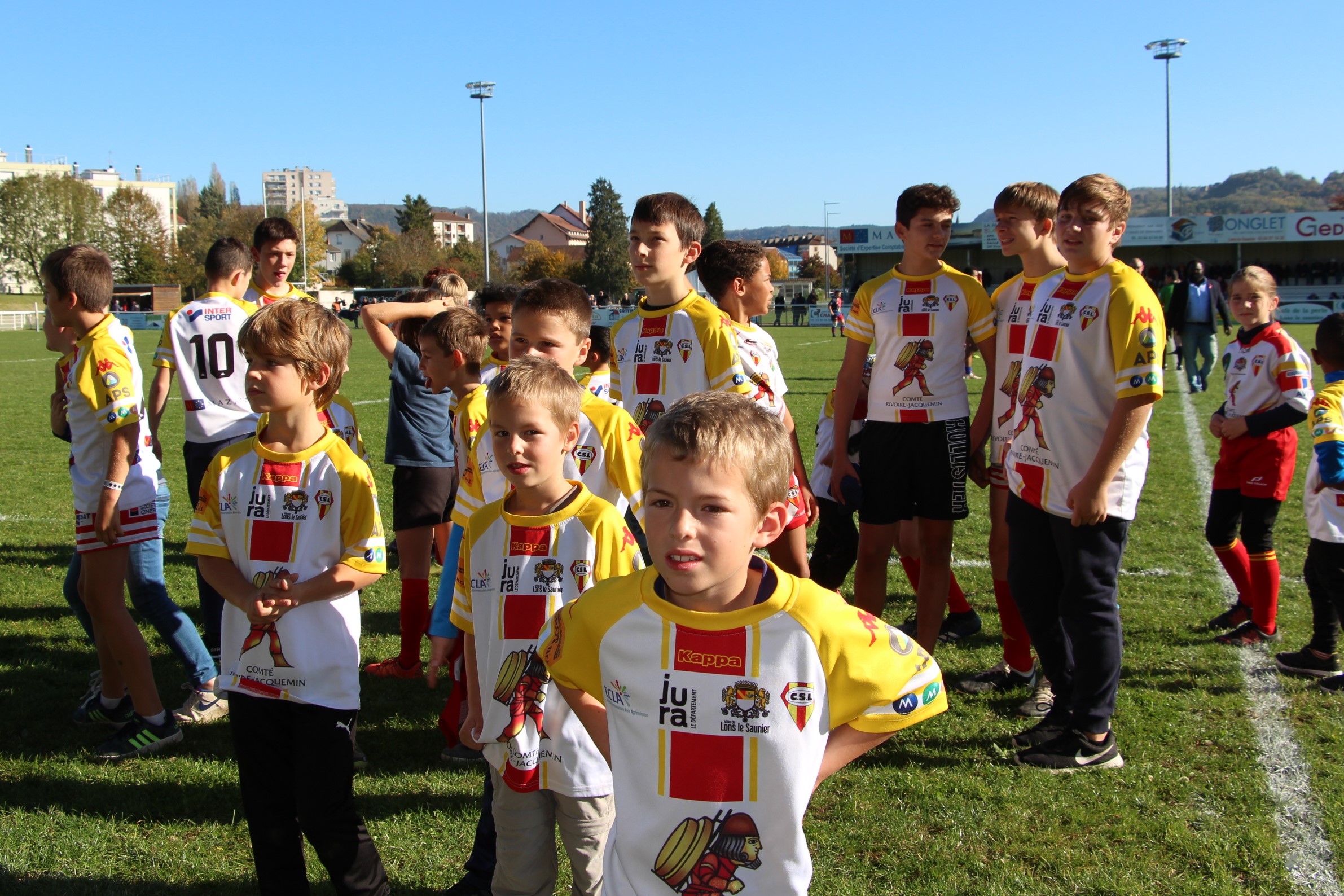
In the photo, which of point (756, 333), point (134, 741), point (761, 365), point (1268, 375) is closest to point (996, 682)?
point (761, 365)

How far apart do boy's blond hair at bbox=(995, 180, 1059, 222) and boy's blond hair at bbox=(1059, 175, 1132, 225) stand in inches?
21.4

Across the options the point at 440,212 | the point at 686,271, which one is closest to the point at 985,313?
the point at 686,271

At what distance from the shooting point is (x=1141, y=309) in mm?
3514

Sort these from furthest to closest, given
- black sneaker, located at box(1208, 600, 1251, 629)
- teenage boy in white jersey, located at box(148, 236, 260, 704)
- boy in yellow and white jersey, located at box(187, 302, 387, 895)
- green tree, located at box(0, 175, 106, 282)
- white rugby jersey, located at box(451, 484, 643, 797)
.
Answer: green tree, located at box(0, 175, 106, 282) < black sneaker, located at box(1208, 600, 1251, 629) < teenage boy in white jersey, located at box(148, 236, 260, 704) < boy in yellow and white jersey, located at box(187, 302, 387, 895) < white rugby jersey, located at box(451, 484, 643, 797)

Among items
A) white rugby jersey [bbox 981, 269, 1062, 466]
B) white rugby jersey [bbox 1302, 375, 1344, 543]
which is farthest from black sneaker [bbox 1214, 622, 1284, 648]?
white rugby jersey [bbox 981, 269, 1062, 466]

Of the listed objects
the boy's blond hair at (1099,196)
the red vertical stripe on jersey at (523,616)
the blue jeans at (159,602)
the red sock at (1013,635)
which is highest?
the boy's blond hair at (1099,196)

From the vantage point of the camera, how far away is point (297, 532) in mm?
2828

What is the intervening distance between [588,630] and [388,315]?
3.51 m

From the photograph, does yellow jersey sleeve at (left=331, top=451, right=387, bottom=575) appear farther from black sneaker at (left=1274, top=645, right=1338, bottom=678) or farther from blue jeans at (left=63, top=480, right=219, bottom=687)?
black sneaker at (left=1274, top=645, right=1338, bottom=678)

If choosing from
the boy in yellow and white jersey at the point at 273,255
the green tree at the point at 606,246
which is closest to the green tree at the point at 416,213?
the green tree at the point at 606,246

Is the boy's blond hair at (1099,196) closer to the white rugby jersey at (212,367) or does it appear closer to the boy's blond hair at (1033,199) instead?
the boy's blond hair at (1033,199)

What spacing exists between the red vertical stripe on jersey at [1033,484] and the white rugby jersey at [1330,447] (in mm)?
1585

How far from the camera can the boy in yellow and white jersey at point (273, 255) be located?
5.36 meters

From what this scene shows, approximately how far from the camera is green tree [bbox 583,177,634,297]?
92.1m
